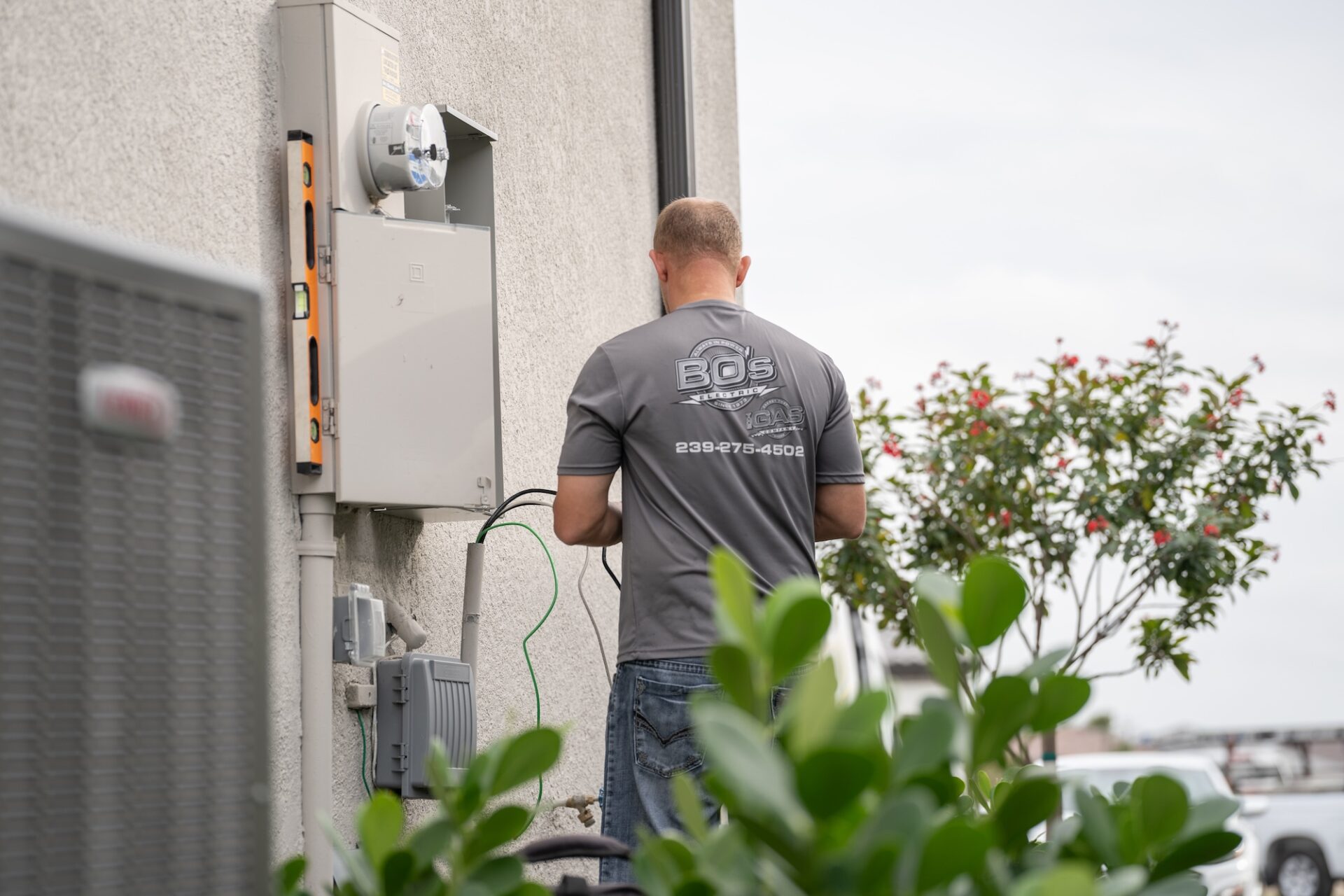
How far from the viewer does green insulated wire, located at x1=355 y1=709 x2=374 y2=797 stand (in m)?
2.98

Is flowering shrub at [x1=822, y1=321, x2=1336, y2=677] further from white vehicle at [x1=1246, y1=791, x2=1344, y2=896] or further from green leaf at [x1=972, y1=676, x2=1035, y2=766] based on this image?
white vehicle at [x1=1246, y1=791, x2=1344, y2=896]

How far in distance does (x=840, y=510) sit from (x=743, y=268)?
0.56 m

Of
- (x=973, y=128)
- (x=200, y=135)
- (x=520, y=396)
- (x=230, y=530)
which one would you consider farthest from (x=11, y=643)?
(x=973, y=128)

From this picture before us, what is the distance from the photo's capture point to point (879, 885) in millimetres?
890

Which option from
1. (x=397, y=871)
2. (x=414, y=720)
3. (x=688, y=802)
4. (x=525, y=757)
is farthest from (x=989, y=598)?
(x=414, y=720)

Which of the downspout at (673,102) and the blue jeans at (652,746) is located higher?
the downspout at (673,102)

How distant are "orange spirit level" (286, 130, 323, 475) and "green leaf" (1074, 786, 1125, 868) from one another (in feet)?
6.36

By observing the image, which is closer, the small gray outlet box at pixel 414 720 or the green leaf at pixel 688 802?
the green leaf at pixel 688 802

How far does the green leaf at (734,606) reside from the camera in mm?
970

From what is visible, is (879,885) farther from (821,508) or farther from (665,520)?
(821,508)

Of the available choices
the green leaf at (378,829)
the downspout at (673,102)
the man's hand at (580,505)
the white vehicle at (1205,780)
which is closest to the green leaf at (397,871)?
the green leaf at (378,829)

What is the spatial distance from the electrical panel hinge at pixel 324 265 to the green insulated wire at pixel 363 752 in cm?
86

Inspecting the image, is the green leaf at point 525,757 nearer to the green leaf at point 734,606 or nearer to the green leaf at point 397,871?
the green leaf at point 397,871

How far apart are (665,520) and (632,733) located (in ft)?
1.32
